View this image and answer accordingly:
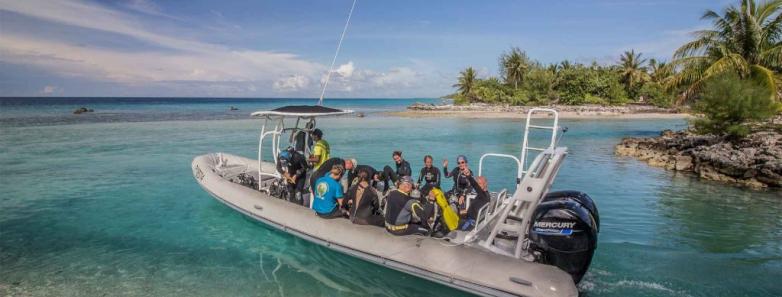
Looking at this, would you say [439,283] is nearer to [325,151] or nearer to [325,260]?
[325,260]

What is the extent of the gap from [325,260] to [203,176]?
4.44m

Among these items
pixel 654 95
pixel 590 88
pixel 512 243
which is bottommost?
pixel 512 243

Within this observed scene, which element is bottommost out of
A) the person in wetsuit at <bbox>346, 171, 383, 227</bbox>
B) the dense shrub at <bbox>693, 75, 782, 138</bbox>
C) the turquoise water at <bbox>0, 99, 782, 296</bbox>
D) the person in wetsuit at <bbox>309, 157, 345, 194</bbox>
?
the turquoise water at <bbox>0, 99, 782, 296</bbox>

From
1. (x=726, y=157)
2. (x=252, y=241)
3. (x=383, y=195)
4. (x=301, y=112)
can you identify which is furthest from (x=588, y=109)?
(x=252, y=241)

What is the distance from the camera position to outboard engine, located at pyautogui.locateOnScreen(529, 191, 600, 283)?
5.29 metres

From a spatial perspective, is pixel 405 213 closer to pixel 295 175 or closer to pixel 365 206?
pixel 365 206

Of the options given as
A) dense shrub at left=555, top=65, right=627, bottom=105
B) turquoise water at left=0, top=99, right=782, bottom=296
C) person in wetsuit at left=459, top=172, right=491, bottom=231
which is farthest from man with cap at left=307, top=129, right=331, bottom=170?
dense shrub at left=555, top=65, right=627, bottom=105

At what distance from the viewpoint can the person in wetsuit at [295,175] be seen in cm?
830

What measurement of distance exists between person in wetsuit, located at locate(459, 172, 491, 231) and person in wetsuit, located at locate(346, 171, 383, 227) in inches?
51.3

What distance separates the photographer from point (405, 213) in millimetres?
6297

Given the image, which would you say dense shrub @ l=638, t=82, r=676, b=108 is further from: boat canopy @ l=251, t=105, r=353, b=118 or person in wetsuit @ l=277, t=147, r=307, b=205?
person in wetsuit @ l=277, t=147, r=307, b=205

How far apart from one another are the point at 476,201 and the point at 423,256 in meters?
1.35

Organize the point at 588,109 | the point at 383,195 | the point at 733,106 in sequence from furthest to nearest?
the point at 588,109, the point at 733,106, the point at 383,195

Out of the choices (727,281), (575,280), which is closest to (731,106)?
(727,281)
